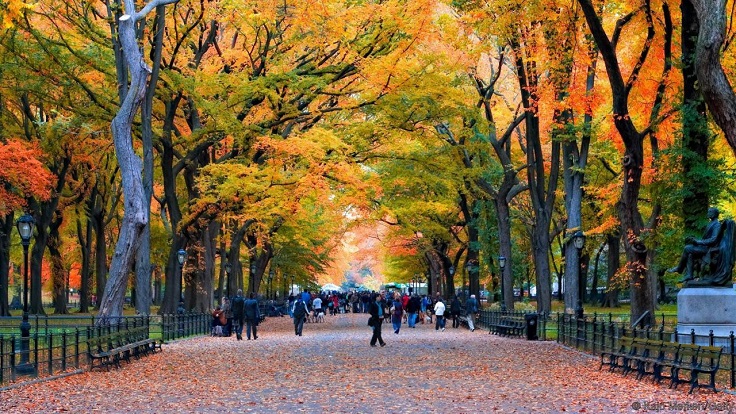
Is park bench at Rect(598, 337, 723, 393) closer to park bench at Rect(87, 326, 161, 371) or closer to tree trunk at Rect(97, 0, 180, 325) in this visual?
park bench at Rect(87, 326, 161, 371)

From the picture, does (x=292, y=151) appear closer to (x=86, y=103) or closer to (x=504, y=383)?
(x=86, y=103)

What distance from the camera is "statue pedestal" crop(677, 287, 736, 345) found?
2058cm

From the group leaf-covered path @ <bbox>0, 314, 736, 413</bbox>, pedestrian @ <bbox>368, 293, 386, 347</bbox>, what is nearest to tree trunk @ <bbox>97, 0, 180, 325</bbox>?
leaf-covered path @ <bbox>0, 314, 736, 413</bbox>

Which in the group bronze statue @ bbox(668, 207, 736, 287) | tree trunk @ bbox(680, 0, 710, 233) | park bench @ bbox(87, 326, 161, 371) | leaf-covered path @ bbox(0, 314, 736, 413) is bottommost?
leaf-covered path @ bbox(0, 314, 736, 413)

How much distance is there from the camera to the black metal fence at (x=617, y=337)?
1669cm

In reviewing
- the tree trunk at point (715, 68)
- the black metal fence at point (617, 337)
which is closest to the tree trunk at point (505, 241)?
the black metal fence at point (617, 337)

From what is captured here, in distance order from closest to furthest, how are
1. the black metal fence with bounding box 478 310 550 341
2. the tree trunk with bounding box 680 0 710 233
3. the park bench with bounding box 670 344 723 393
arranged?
1. the park bench with bounding box 670 344 723 393
2. the tree trunk with bounding box 680 0 710 233
3. the black metal fence with bounding box 478 310 550 341

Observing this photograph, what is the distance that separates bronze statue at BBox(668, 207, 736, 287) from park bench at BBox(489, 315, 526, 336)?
13329 mm

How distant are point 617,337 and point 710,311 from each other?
197cm

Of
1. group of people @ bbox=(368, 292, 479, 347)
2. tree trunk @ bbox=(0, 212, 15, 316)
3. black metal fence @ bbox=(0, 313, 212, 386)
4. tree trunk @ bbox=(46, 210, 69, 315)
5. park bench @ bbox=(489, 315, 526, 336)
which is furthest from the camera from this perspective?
tree trunk @ bbox=(46, 210, 69, 315)

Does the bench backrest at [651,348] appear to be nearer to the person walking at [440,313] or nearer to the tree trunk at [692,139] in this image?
the tree trunk at [692,139]

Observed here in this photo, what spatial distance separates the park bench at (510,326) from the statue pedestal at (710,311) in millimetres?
13477

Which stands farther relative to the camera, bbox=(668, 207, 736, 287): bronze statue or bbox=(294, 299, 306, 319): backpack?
bbox=(294, 299, 306, 319): backpack

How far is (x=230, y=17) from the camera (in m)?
30.6
